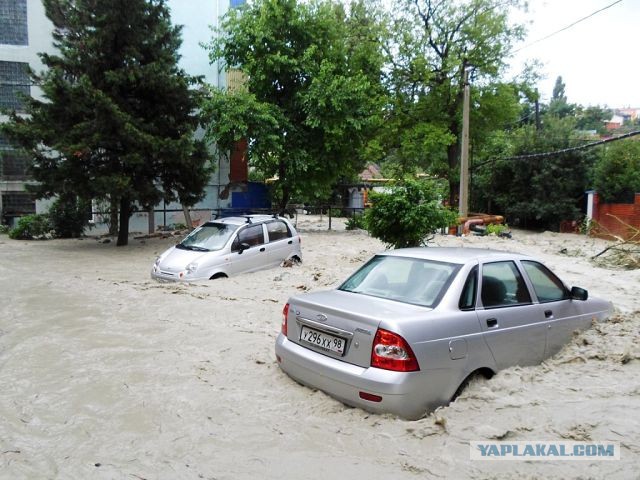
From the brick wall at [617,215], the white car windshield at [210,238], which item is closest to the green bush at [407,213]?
the white car windshield at [210,238]

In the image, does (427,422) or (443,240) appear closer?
(427,422)

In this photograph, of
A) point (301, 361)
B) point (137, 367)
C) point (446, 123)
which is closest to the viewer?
point (301, 361)

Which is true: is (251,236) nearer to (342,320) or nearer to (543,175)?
(342,320)

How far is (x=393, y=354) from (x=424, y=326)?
340 mm

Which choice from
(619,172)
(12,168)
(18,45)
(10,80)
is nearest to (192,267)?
(12,168)

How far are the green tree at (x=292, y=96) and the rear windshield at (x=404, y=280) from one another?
15.1m

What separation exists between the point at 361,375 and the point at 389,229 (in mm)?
8427

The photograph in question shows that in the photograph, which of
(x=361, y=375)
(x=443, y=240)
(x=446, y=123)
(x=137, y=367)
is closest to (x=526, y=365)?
(x=361, y=375)

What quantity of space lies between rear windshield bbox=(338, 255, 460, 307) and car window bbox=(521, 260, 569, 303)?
104 cm

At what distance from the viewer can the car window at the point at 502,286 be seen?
4516 millimetres

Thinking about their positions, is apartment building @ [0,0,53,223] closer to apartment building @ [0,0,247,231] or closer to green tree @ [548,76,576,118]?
apartment building @ [0,0,247,231]

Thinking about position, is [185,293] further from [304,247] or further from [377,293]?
[304,247]

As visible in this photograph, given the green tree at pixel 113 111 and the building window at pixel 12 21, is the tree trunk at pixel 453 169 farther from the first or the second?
the building window at pixel 12 21

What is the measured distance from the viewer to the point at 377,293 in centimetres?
471
